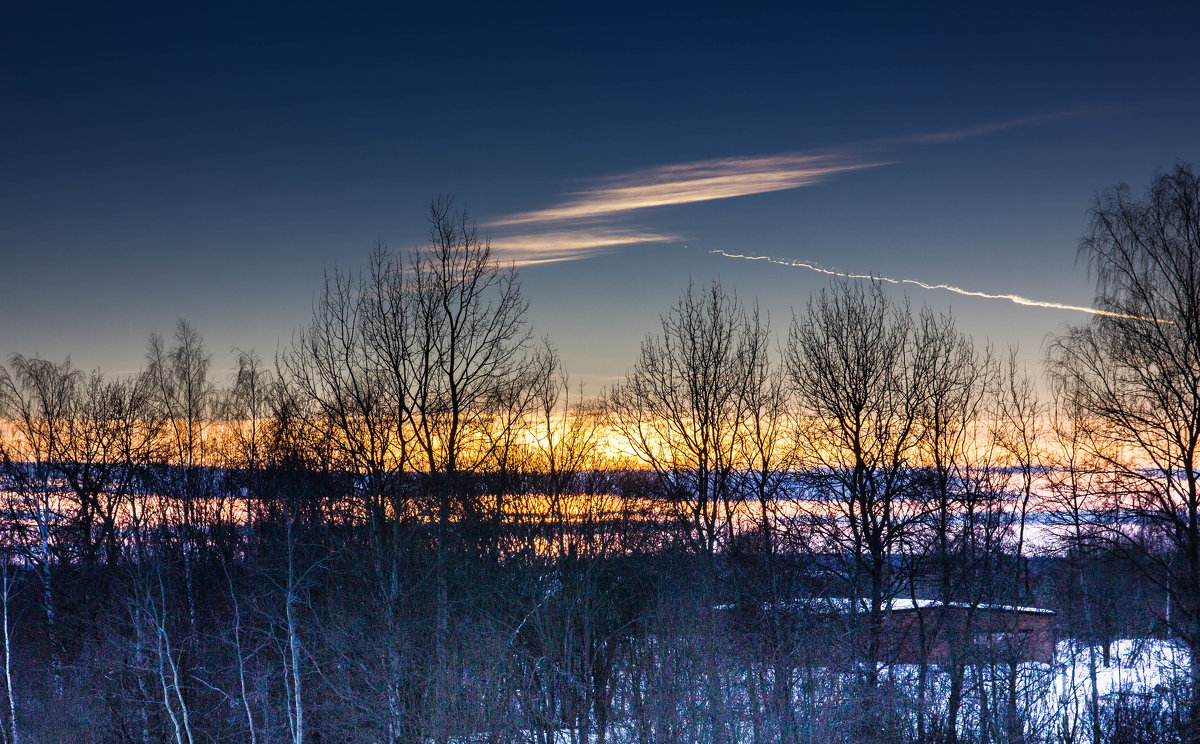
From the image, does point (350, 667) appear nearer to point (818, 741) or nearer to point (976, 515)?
point (818, 741)

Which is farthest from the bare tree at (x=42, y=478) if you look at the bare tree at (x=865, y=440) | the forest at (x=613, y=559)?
the bare tree at (x=865, y=440)

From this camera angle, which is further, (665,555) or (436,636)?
(665,555)

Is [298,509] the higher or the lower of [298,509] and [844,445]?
the lower

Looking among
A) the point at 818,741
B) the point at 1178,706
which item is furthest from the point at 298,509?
the point at 1178,706

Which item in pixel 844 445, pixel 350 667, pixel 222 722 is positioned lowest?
pixel 222 722

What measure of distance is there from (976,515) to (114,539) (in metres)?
47.8

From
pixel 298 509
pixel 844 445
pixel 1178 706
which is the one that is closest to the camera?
pixel 1178 706

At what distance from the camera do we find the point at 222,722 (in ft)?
129

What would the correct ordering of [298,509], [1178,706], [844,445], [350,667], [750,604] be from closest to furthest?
[1178,706] < [844,445] < [350,667] < [750,604] < [298,509]

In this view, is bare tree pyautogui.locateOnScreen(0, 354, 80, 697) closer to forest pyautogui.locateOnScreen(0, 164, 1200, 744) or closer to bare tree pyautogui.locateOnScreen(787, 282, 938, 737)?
forest pyautogui.locateOnScreen(0, 164, 1200, 744)

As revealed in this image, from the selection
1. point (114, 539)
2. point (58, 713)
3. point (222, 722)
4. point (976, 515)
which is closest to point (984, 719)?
point (976, 515)

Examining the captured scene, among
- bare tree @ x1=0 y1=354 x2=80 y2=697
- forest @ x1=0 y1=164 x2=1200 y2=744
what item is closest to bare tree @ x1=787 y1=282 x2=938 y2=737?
forest @ x1=0 y1=164 x2=1200 y2=744

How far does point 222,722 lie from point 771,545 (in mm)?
26787

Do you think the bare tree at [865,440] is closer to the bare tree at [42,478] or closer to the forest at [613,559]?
the forest at [613,559]
